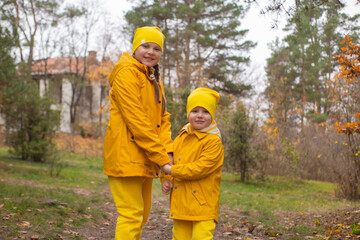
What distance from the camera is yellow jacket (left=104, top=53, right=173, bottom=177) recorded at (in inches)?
114

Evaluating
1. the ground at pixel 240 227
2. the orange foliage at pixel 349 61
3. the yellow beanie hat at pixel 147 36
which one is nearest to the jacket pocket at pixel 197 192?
the yellow beanie hat at pixel 147 36

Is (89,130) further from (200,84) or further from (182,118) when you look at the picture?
(182,118)

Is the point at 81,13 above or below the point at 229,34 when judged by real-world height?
above

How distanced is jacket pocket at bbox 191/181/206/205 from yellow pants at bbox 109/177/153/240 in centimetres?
42

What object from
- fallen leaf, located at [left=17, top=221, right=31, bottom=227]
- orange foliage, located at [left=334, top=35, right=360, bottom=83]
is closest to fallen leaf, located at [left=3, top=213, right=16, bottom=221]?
fallen leaf, located at [left=17, top=221, right=31, bottom=227]

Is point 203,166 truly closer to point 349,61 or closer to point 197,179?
point 197,179

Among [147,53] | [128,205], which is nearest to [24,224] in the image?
[128,205]

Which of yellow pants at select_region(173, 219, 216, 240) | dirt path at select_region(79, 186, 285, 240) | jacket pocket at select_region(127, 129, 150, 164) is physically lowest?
dirt path at select_region(79, 186, 285, 240)


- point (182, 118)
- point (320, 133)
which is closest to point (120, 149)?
point (182, 118)

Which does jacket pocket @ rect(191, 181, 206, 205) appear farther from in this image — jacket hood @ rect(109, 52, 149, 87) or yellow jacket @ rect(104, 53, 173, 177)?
jacket hood @ rect(109, 52, 149, 87)

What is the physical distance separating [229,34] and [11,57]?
1553cm

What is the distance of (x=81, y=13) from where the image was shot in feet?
106

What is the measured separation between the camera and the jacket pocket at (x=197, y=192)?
2.98 m

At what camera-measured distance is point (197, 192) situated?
3.01 metres
